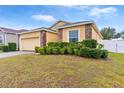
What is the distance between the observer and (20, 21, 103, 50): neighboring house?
1450cm

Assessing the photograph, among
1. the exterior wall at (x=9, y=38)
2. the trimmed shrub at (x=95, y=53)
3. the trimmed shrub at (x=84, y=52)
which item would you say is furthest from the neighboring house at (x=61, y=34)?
the exterior wall at (x=9, y=38)

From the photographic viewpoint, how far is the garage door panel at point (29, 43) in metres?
18.3

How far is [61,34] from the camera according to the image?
16391 millimetres

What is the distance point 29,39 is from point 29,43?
573 mm

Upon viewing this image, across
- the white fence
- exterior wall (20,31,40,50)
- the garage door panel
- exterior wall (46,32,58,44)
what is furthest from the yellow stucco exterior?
the white fence

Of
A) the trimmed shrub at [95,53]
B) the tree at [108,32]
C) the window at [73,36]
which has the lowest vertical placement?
the trimmed shrub at [95,53]

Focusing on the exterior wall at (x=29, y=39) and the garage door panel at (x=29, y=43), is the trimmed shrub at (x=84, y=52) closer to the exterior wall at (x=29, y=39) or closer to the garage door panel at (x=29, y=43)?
the exterior wall at (x=29, y=39)

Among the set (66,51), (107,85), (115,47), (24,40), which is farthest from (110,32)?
(107,85)

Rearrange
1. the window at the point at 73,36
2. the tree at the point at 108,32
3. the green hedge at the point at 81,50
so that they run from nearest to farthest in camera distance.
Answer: the green hedge at the point at 81,50, the window at the point at 73,36, the tree at the point at 108,32

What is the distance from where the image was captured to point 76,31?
15.2 m

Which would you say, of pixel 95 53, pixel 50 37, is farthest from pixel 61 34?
pixel 95 53

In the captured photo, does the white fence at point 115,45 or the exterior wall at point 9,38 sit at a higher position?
the exterior wall at point 9,38
